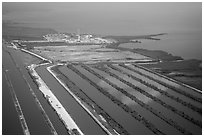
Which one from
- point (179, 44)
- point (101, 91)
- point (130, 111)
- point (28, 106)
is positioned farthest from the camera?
point (179, 44)

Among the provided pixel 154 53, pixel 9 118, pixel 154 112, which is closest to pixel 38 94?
pixel 9 118

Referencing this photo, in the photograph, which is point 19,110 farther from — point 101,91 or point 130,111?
point 130,111

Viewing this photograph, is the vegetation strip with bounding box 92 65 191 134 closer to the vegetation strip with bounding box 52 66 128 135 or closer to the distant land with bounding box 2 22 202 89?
the vegetation strip with bounding box 52 66 128 135

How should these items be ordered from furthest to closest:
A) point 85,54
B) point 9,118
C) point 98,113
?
1. point 85,54
2. point 98,113
3. point 9,118

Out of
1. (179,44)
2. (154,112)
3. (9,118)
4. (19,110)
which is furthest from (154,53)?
(9,118)

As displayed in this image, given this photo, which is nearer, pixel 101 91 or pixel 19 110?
pixel 19 110

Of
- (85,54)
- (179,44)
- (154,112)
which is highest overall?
(154,112)

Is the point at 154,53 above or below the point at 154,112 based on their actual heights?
below

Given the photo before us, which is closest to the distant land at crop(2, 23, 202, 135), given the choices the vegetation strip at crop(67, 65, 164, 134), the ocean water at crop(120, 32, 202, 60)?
the vegetation strip at crop(67, 65, 164, 134)
